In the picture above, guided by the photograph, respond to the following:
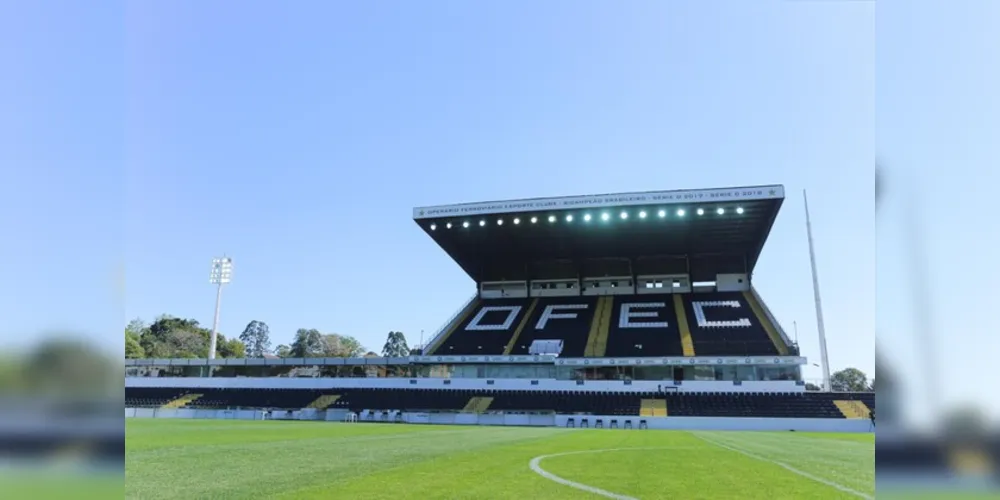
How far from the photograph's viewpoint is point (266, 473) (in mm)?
6094

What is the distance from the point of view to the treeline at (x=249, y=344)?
50719 millimetres

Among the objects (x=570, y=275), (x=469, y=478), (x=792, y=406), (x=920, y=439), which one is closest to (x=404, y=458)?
(x=469, y=478)

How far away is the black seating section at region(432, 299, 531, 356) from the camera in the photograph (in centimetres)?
3631

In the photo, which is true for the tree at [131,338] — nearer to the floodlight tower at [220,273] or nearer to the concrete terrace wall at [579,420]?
the concrete terrace wall at [579,420]

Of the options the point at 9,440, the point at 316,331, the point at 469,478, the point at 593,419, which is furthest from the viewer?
the point at 316,331

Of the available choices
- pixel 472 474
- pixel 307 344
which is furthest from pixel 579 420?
pixel 307 344

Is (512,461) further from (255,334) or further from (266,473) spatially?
(255,334)

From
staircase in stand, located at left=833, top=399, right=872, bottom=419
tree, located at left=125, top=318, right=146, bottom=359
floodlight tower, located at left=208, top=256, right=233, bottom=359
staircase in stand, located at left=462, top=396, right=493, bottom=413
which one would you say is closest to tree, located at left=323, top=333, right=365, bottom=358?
floodlight tower, located at left=208, top=256, right=233, bottom=359

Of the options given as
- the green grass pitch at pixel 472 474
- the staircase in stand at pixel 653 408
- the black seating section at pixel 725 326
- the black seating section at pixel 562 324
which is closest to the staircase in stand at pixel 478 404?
the black seating section at pixel 562 324

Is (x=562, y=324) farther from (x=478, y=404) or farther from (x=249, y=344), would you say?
(x=249, y=344)

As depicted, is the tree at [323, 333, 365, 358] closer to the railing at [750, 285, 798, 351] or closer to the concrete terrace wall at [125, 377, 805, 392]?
the concrete terrace wall at [125, 377, 805, 392]

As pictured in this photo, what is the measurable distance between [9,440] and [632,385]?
32.4m

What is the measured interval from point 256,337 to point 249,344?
103 inches

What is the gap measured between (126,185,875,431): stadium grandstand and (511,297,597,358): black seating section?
0.13 metres
